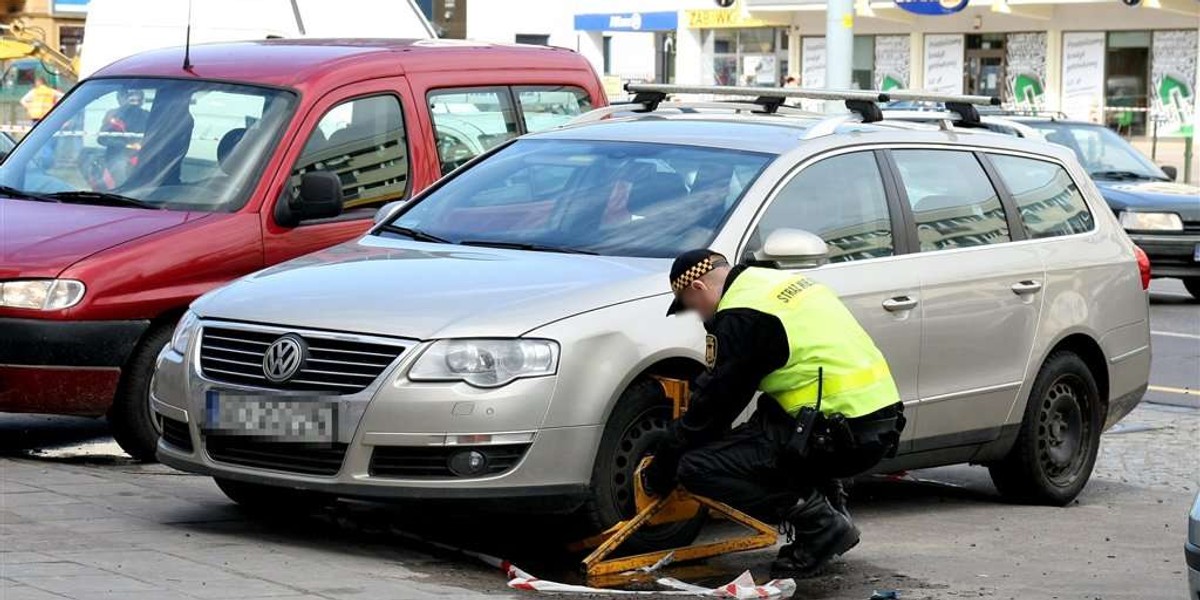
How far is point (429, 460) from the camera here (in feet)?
21.2

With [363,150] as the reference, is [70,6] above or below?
below

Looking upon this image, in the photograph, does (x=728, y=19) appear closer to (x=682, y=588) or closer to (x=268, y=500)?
(x=268, y=500)

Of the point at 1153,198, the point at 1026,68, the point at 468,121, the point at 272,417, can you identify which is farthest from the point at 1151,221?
the point at 1026,68

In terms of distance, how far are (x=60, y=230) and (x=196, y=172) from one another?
0.78 metres

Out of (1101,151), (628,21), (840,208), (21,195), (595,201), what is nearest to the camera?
(595,201)

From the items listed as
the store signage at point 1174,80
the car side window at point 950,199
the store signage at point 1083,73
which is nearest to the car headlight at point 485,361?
the car side window at point 950,199

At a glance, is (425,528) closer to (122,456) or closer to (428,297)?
(428,297)

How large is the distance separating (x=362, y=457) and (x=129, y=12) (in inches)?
501

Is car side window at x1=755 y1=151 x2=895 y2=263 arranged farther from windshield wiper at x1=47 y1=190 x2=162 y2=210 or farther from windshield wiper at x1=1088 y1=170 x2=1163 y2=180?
windshield wiper at x1=1088 y1=170 x2=1163 y2=180

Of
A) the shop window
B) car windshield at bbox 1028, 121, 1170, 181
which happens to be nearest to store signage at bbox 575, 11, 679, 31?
the shop window

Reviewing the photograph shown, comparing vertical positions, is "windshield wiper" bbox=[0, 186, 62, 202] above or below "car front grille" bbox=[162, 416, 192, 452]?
above

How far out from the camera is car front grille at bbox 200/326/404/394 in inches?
255

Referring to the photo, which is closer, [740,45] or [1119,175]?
[1119,175]

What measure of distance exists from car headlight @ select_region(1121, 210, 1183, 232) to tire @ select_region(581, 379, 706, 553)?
12.2 m
